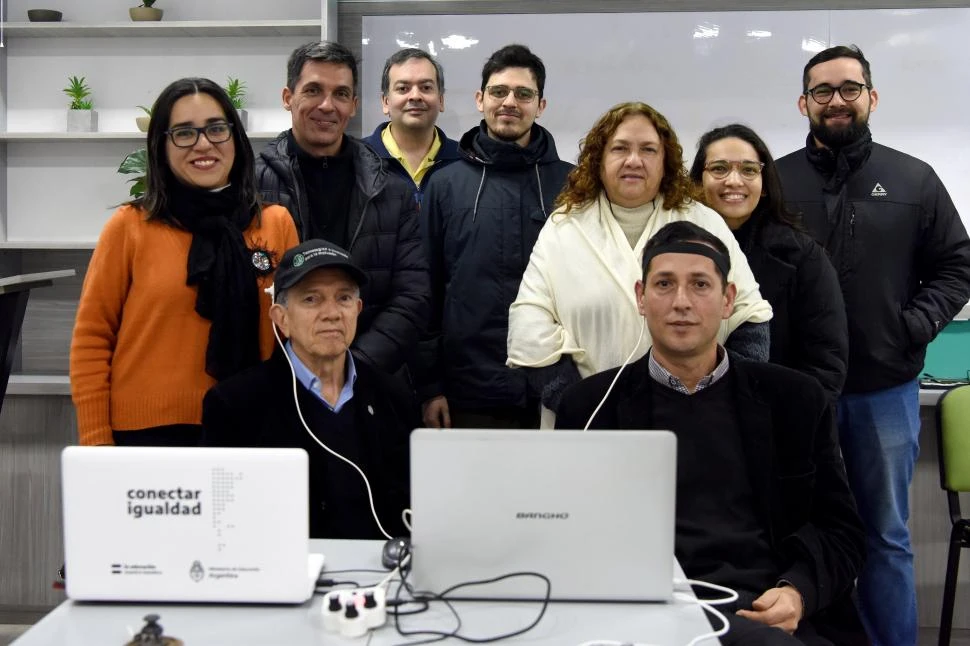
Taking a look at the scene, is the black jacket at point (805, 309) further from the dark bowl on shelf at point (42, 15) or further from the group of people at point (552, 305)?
the dark bowl on shelf at point (42, 15)

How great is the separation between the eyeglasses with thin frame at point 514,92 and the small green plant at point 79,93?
2257mm

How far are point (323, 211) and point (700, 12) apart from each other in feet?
7.32

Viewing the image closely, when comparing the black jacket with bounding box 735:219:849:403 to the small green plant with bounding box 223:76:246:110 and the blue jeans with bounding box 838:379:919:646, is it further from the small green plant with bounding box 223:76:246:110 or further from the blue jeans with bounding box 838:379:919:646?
the small green plant with bounding box 223:76:246:110

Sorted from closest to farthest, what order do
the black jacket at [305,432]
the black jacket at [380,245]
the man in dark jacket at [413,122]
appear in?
the black jacket at [305,432] < the black jacket at [380,245] < the man in dark jacket at [413,122]

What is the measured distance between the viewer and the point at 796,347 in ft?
8.87

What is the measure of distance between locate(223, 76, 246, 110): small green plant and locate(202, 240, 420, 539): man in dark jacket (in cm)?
235

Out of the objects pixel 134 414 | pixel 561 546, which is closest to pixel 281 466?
pixel 561 546

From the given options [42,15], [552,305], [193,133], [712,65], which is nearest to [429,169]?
[552,305]

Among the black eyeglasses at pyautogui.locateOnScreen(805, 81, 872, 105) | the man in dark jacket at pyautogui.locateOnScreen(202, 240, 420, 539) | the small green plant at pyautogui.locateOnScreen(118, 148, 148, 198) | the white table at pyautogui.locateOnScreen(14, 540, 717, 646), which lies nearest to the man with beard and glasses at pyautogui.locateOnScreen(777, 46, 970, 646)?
the black eyeglasses at pyautogui.locateOnScreen(805, 81, 872, 105)

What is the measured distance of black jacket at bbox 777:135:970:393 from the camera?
290 cm

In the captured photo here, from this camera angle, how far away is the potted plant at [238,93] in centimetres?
428

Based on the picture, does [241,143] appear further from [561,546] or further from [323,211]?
[561,546]

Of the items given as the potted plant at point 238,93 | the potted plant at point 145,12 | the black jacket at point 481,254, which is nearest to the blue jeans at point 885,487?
the black jacket at point 481,254

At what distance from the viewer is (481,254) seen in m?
2.90
